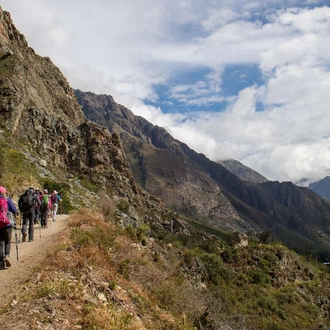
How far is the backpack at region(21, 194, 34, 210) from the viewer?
14641mm

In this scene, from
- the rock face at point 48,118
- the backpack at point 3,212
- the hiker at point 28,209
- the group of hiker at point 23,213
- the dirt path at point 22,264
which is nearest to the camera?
the dirt path at point 22,264

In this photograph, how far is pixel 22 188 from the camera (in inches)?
888

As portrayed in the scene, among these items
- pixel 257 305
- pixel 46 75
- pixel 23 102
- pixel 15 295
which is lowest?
pixel 257 305

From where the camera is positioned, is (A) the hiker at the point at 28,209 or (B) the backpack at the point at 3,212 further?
(A) the hiker at the point at 28,209

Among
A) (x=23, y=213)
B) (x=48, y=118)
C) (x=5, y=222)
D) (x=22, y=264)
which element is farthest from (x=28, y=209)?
(x=48, y=118)

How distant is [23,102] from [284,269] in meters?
58.1

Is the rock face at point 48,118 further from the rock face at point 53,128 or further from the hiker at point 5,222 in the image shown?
the hiker at point 5,222

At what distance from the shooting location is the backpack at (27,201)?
576 inches

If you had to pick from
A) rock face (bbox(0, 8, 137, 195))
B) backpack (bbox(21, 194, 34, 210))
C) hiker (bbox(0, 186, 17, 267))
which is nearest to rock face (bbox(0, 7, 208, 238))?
rock face (bbox(0, 8, 137, 195))

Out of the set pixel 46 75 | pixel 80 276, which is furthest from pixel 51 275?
pixel 46 75

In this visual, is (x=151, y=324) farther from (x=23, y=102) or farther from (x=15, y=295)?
(x=23, y=102)

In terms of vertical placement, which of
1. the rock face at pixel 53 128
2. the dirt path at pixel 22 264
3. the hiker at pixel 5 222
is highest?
the rock face at pixel 53 128

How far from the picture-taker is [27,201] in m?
14.7

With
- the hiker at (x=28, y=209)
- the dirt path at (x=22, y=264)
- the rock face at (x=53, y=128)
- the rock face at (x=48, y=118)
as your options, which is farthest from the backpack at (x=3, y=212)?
the rock face at (x=48, y=118)
